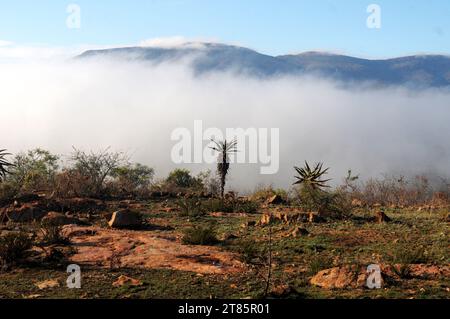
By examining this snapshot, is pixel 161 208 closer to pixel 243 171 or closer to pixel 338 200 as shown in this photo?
pixel 338 200

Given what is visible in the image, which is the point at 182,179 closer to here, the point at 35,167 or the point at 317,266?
the point at 35,167

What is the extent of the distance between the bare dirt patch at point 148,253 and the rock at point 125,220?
96 centimetres

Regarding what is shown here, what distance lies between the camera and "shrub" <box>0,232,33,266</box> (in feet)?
34.7

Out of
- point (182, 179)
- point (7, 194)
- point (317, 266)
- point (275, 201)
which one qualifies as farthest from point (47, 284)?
point (182, 179)

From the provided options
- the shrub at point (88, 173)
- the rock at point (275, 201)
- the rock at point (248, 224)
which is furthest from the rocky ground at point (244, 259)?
the shrub at point (88, 173)

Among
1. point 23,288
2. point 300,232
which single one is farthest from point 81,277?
point 300,232

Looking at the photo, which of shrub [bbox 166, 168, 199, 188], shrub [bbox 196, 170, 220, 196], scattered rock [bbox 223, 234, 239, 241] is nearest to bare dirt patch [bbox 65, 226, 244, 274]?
scattered rock [bbox 223, 234, 239, 241]

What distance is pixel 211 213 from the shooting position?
19000mm

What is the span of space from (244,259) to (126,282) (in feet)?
8.48

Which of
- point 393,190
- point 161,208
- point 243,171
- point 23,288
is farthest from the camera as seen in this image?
point 243,171

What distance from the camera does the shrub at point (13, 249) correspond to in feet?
34.7

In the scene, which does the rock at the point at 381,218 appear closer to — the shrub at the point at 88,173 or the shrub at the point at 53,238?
the shrub at the point at 53,238

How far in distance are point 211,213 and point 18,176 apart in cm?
1626
